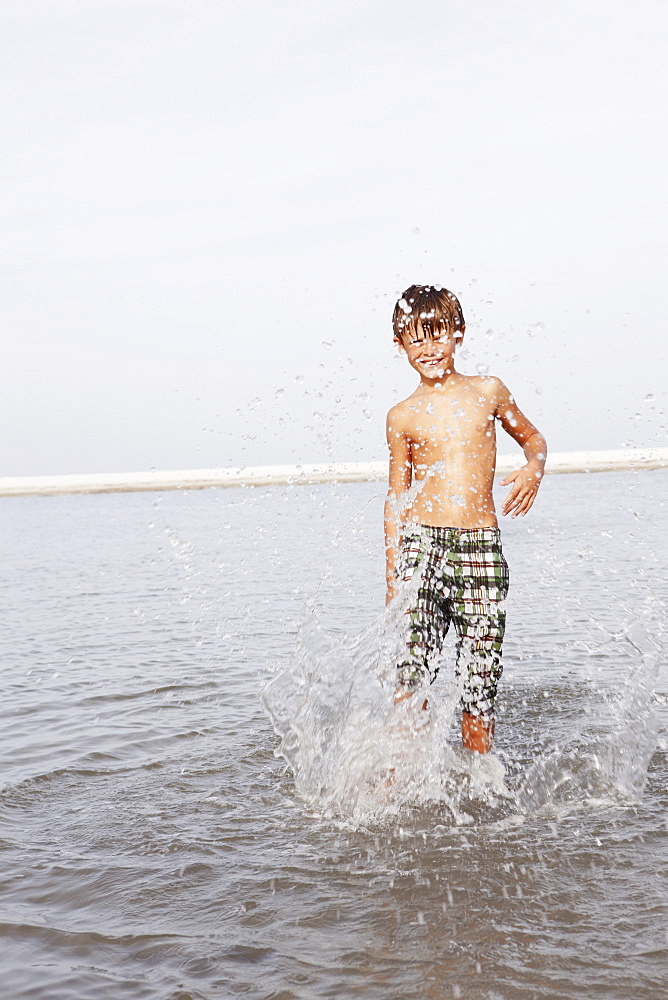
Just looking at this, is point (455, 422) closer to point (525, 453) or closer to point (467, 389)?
point (467, 389)

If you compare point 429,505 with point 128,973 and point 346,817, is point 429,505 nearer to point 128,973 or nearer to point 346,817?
point 346,817

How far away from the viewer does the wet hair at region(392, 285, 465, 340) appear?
3514mm

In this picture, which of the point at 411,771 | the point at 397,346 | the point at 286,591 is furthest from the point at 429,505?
the point at 286,591

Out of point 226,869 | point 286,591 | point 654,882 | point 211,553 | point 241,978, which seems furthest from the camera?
point 211,553

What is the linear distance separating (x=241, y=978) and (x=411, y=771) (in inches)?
56.6

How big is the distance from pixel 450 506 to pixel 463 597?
37 centimetres

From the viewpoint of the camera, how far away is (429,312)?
351 cm

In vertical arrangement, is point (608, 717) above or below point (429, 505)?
below

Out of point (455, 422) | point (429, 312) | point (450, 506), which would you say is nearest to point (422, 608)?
point (450, 506)

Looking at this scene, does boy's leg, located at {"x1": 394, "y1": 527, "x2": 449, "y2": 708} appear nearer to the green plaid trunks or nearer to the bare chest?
the green plaid trunks

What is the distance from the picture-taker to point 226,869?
296cm

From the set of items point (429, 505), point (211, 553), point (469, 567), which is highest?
point (429, 505)

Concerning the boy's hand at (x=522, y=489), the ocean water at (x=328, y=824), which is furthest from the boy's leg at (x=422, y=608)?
the boy's hand at (x=522, y=489)

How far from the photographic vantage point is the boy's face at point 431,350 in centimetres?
354
